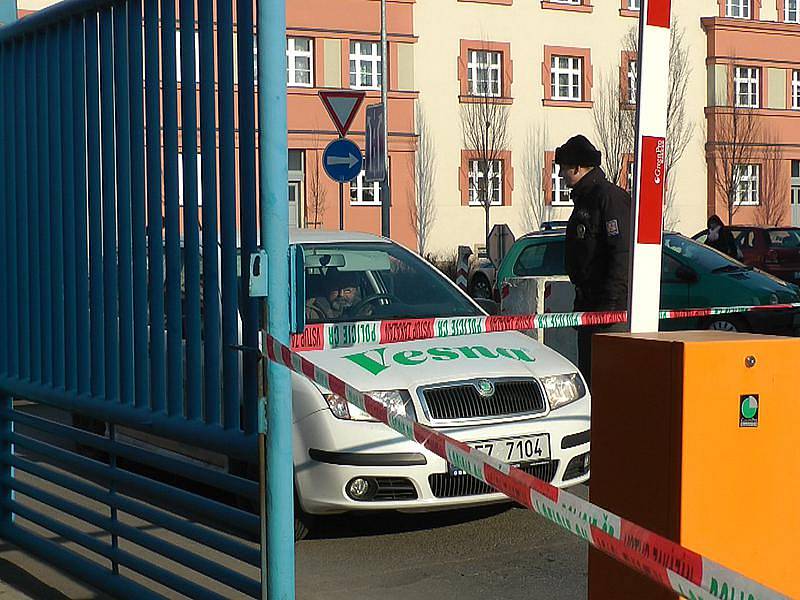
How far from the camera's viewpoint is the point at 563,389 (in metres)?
6.59

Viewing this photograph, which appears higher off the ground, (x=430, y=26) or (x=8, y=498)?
(x=430, y=26)

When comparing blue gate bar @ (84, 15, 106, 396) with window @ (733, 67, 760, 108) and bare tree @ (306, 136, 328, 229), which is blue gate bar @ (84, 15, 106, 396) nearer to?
bare tree @ (306, 136, 328, 229)

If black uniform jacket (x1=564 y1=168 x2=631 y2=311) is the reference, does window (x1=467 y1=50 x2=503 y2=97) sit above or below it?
above

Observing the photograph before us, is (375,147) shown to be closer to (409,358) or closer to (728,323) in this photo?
(728,323)

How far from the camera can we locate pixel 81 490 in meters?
5.34

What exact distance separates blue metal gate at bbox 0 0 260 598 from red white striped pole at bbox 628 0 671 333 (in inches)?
51.5

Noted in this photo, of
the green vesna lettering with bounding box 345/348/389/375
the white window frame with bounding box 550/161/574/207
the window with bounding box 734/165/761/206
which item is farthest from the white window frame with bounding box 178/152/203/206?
the window with bounding box 734/165/761/206

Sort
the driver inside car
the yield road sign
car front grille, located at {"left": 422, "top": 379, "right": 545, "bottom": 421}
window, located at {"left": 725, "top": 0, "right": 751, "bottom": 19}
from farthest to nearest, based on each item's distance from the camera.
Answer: window, located at {"left": 725, "top": 0, "right": 751, "bottom": 19} → the yield road sign → the driver inside car → car front grille, located at {"left": 422, "top": 379, "right": 545, "bottom": 421}

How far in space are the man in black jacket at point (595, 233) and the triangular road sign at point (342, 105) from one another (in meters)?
7.21

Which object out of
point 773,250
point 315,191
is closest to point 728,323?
point 773,250

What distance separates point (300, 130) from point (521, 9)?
8.40 meters

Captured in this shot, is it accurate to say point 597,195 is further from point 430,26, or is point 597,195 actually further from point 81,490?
point 430,26

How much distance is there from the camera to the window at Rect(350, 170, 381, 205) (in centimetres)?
3881

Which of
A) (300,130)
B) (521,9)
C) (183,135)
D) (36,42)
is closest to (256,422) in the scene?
(183,135)
